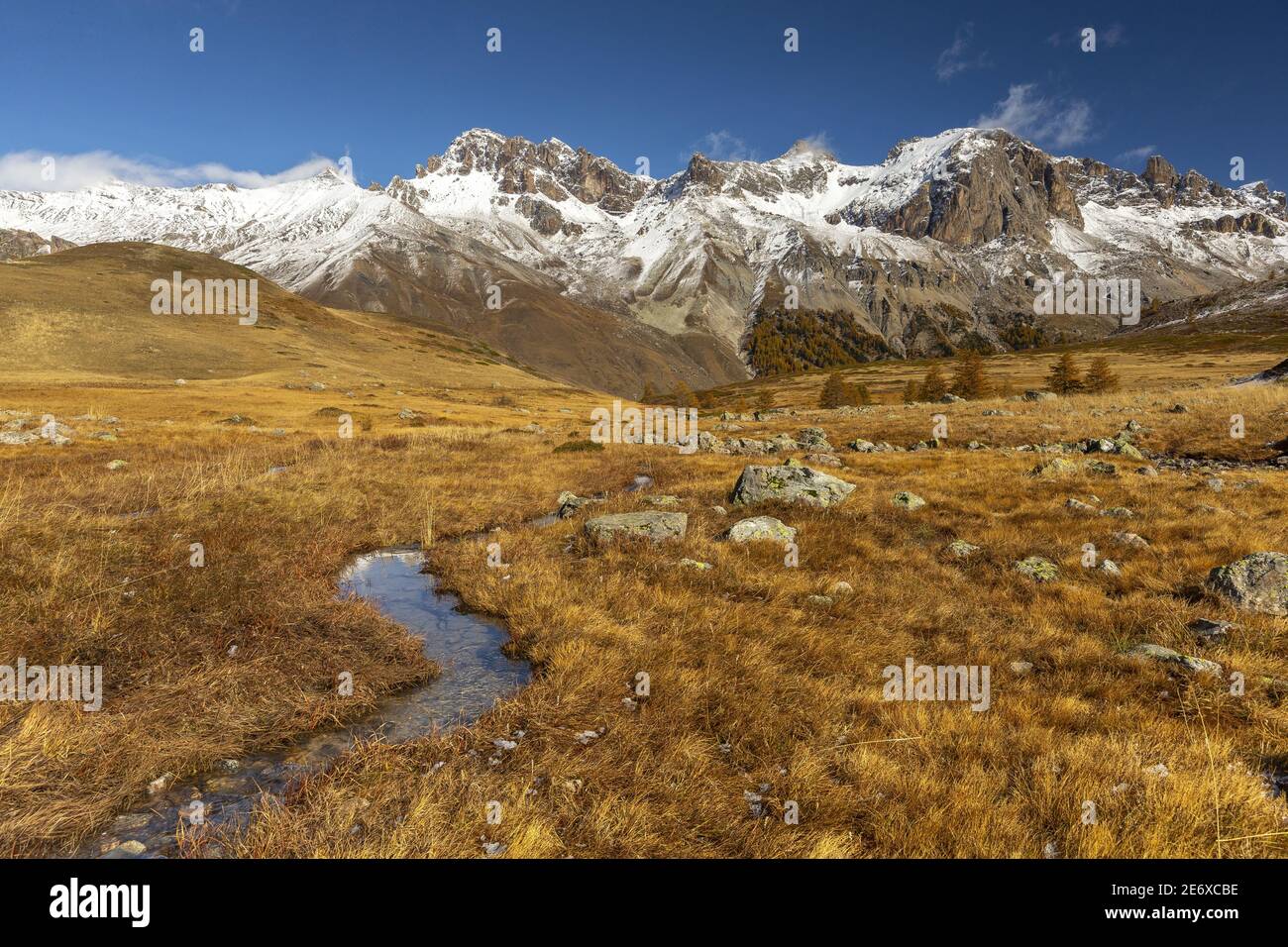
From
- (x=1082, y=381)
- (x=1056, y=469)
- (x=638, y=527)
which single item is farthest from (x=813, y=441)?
(x=1082, y=381)

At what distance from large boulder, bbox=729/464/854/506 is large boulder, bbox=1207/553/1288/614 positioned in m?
9.27

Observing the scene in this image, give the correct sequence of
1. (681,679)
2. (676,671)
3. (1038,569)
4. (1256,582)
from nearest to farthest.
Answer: (681,679)
(676,671)
(1256,582)
(1038,569)

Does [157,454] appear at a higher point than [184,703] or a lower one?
higher

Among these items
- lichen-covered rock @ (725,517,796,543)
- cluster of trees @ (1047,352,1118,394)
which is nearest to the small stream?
lichen-covered rock @ (725,517,796,543)

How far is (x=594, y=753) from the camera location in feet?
19.8

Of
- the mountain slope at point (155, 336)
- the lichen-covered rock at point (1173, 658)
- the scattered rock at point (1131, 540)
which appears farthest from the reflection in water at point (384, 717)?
the mountain slope at point (155, 336)

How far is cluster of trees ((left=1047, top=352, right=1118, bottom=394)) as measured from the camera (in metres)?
76.9

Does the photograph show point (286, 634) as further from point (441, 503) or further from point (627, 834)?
point (441, 503)

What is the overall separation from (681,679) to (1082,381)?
97.9m

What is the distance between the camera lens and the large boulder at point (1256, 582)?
30.5ft

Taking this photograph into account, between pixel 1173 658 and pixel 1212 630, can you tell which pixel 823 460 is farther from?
pixel 1173 658

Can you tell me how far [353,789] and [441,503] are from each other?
1422 centimetres

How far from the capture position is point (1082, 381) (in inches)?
3191
